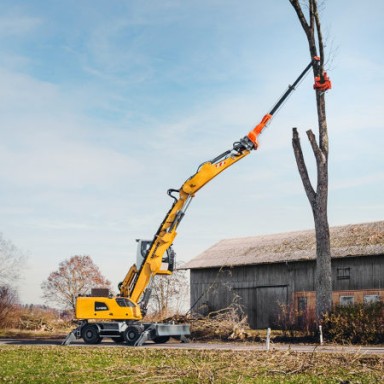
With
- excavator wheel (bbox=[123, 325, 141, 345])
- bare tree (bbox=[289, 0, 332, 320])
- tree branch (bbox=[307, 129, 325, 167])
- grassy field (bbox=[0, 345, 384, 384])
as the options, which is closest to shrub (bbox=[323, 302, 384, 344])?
bare tree (bbox=[289, 0, 332, 320])

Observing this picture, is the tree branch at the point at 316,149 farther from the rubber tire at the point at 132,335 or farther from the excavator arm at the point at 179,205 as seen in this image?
the rubber tire at the point at 132,335

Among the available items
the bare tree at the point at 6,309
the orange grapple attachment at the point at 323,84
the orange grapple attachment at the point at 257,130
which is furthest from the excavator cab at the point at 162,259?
the bare tree at the point at 6,309

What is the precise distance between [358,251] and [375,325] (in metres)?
12.3

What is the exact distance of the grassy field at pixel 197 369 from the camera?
12557 millimetres

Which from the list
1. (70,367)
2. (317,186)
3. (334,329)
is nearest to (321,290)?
(334,329)

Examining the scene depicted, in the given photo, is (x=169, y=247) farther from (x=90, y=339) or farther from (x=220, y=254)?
(x=220, y=254)

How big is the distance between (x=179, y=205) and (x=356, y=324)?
8.15m

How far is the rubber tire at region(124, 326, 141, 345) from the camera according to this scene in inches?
966

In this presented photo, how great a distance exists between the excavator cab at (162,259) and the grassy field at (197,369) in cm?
722

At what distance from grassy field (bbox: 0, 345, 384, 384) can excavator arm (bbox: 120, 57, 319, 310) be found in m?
7.01

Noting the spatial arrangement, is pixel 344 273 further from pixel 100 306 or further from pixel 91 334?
pixel 91 334

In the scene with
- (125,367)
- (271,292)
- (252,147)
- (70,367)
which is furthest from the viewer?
(271,292)

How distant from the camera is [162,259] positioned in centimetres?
2534

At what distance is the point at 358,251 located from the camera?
37125mm
